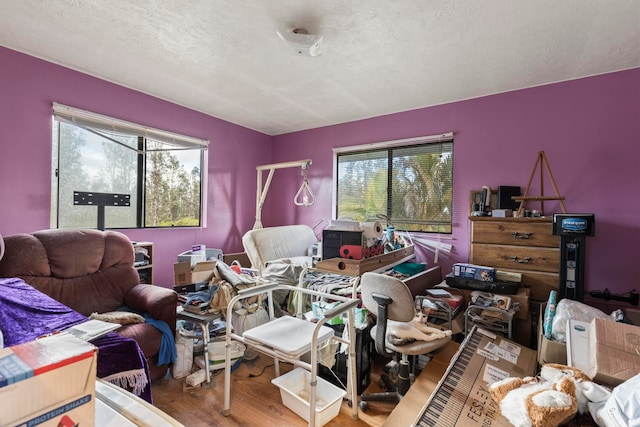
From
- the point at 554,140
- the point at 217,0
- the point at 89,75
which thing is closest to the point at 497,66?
the point at 554,140

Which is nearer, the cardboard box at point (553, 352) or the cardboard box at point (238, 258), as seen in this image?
the cardboard box at point (553, 352)

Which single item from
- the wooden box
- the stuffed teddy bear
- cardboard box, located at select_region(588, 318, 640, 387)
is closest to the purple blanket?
the wooden box

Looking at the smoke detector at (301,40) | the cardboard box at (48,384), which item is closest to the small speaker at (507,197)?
the smoke detector at (301,40)

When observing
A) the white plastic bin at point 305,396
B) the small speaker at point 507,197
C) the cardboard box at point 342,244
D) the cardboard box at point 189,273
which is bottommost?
the white plastic bin at point 305,396

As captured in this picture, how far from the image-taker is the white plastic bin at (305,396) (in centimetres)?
171

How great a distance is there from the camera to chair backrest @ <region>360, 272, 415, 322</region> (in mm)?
1702

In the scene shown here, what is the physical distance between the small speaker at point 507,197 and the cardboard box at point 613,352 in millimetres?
1574

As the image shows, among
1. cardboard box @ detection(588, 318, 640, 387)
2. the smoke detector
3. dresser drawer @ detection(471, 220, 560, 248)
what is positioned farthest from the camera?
dresser drawer @ detection(471, 220, 560, 248)

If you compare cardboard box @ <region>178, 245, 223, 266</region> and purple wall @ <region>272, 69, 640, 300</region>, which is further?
cardboard box @ <region>178, 245, 223, 266</region>

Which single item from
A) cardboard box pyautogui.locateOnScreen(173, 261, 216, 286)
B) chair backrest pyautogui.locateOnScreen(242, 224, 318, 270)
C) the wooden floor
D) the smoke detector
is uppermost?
the smoke detector

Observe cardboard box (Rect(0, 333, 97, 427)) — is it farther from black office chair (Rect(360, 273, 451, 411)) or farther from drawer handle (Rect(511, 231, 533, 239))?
drawer handle (Rect(511, 231, 533, 239))

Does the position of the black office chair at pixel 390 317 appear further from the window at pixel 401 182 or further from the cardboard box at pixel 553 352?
the window at pixel 401 182

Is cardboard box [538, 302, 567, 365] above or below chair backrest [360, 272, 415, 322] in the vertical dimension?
below

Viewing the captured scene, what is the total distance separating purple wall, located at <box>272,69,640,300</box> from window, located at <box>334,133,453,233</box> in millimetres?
134
